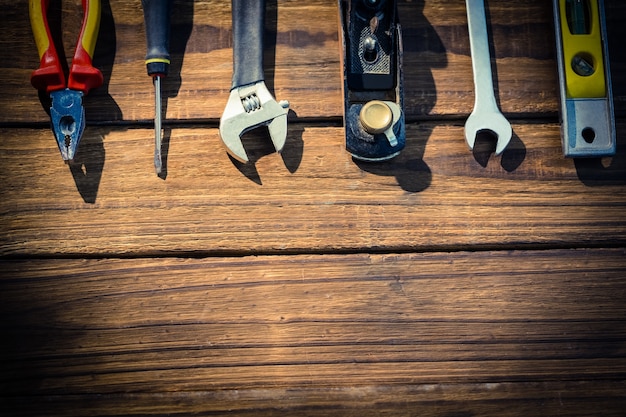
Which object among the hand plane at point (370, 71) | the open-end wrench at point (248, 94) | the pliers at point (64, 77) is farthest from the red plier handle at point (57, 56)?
the hand plane at point (370, 71)

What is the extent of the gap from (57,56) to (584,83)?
77cm

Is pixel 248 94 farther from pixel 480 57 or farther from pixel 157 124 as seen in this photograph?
pixel 480 57

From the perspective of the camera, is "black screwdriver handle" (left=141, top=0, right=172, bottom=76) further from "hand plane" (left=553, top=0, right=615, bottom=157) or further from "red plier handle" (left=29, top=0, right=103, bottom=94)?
"hand plane" (left=553, top=0, right=615, bottom=157)

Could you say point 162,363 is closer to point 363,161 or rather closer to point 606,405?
point 363,161

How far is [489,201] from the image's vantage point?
3.02 feet

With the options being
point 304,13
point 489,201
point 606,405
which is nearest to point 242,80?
point 304,13

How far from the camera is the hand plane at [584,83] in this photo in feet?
3.02

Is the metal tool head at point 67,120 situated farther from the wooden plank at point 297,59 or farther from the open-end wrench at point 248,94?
the open-end wrench at point 248,94

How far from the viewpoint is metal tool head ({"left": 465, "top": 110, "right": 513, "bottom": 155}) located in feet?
3.01

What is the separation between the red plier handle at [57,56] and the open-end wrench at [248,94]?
0.20 metres

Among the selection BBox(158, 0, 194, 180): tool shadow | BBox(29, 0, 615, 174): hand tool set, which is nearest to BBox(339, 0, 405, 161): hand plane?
BBox(29, 0, 615, 174): hand tool set

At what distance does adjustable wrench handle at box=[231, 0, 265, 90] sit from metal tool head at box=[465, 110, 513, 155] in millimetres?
317

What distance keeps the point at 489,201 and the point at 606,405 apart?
1.10 feet

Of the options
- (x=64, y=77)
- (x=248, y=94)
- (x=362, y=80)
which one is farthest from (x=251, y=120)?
(x=64, y=77)
